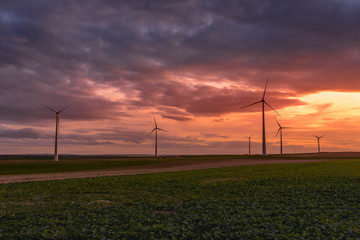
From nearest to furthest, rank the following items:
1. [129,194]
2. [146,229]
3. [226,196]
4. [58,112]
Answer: [146,229] < [226,196] < [129,194] < [58,112]

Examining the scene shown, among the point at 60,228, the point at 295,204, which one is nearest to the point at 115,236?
the point at 60,228

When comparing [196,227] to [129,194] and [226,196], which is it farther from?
[129,194]

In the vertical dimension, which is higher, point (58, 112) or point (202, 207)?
point (58, 112)

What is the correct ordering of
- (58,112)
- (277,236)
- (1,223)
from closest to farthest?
(277,236)
(1,223)
(58,112)

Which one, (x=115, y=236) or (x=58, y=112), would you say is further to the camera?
(x=58, y=112)

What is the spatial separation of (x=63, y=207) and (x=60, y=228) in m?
7.08

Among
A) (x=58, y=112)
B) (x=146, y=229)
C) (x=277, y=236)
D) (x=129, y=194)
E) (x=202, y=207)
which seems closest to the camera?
(x=277, y=236)

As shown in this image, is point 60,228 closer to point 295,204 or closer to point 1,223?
point 1,223

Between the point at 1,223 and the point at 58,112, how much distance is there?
11081 centimetres

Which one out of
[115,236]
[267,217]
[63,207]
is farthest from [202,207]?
[63,207]

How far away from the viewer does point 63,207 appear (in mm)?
23641

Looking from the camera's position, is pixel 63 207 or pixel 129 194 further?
pixel 129 194

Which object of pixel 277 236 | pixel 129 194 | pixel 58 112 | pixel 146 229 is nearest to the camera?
pixel 277 236

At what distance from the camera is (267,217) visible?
18.7 m
